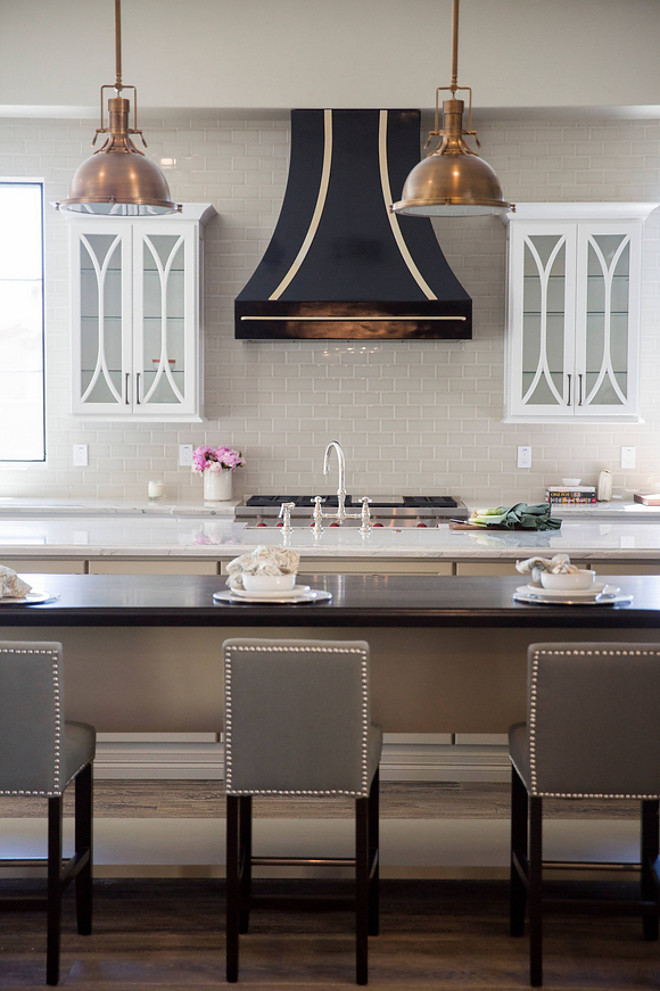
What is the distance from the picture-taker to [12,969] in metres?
2.63

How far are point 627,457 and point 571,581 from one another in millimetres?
3611

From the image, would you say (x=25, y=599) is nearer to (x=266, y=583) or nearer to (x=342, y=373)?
(x=266, y=583)

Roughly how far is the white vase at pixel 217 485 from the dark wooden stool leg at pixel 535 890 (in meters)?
3.76

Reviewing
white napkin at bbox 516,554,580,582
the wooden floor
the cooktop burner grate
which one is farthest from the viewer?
the cooktop burner grate

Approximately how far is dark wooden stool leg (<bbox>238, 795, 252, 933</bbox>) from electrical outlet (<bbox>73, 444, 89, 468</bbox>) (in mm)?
3774

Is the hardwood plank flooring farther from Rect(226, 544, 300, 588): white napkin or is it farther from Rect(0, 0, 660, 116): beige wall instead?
Rect(0, 0, 660, 116): beige wall

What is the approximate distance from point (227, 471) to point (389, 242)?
163 centimetres

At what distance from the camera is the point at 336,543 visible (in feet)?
13.2

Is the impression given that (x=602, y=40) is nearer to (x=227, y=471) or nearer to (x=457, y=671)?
(x=227, y=471)

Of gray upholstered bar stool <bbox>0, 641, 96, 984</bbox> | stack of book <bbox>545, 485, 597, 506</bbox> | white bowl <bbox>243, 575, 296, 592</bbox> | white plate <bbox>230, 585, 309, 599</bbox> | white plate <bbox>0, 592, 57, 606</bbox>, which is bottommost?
gray upholstered bar stool <bbox>0, 641, 96, 984</bbox>

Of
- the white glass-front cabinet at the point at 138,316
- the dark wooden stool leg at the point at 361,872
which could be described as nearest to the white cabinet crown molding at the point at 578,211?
the white glass-front cabinet at the point at 138,316

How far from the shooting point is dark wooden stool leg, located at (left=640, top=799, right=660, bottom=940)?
2703mm

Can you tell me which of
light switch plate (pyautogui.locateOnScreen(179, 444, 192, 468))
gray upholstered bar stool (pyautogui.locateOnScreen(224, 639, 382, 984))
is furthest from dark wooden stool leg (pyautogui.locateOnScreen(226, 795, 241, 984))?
light switch plate (pyautogui.locateOnScreen(179, 444, 192, 468))

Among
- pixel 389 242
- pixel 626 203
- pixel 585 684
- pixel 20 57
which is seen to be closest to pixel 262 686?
pixel 585 684
